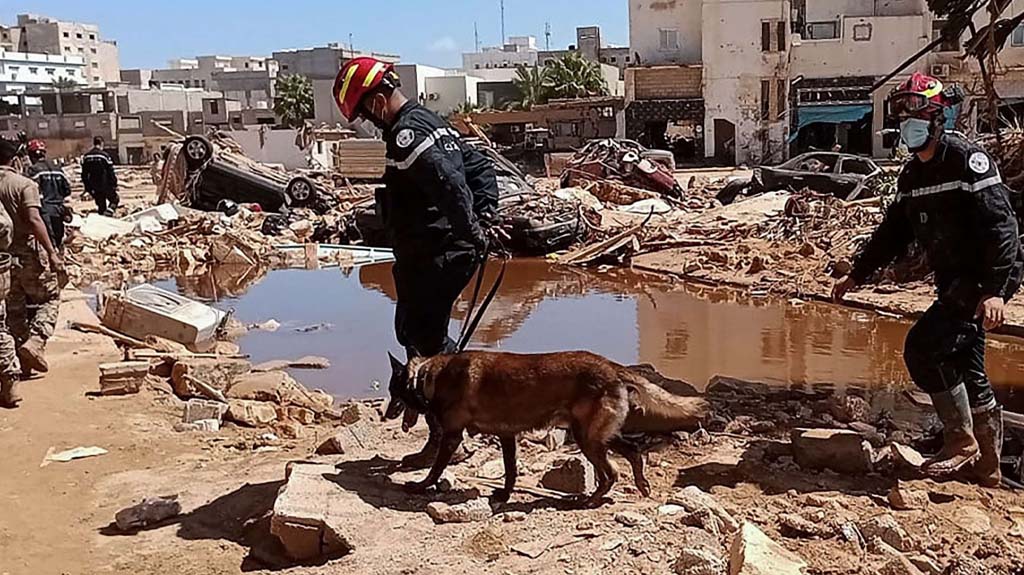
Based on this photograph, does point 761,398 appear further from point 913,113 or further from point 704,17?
point 704,17

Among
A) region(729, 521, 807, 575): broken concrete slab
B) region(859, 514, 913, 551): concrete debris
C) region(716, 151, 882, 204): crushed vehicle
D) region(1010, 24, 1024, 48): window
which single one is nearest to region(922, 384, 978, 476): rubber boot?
region(859, 514, 913, 551): concrete debris

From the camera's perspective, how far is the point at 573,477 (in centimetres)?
459

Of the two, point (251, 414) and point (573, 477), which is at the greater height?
point (573, 477)

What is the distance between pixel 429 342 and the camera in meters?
4.96

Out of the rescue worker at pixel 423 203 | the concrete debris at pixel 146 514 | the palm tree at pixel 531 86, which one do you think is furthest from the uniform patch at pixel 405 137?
the palm tree at pixel 531 86

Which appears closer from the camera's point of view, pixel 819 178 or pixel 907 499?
pixel 907 499

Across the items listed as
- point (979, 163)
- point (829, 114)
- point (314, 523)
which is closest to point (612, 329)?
point (979, 163)

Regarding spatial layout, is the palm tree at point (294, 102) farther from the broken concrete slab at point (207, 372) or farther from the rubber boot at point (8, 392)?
the rubber boot at point (8, 392)

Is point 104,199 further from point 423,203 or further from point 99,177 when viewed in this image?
point 423,203

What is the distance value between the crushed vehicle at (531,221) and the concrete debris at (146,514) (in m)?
11.8

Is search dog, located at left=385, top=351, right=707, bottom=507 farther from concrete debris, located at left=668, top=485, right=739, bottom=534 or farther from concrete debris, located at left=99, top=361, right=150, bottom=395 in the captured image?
concrete debris, located at left=99, top=361, right=150, bottom=395

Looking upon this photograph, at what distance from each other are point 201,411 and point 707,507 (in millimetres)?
3874

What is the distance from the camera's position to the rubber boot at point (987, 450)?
15.5ft

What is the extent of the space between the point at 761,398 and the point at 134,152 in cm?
4693
